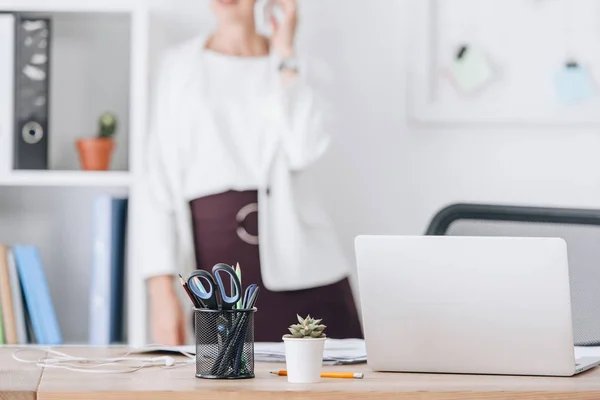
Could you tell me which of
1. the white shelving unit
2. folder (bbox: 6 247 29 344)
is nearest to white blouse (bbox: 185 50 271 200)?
the white shelving unit

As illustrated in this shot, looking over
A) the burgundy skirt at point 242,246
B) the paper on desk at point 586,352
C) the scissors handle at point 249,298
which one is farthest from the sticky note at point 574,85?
the scissors handle at point 249,298

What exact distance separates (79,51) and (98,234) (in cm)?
60

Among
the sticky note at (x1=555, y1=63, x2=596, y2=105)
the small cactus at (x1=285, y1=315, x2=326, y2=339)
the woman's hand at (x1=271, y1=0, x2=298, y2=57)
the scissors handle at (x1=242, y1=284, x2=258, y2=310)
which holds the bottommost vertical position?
the small cactus at (x1=285, y1=315, x2=326, y2=339)

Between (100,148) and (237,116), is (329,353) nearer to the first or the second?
(237,116)

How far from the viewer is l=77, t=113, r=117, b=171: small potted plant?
8.18 feet

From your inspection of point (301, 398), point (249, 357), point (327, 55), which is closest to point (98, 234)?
point (327, 55)

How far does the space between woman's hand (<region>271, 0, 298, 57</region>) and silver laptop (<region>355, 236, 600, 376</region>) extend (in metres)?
1.39

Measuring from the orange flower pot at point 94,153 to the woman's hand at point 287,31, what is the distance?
0.54 metres

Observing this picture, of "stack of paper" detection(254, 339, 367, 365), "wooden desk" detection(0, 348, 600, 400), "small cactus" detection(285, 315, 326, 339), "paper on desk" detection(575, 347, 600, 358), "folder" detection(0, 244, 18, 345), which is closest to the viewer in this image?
"wooden desk" detection(0, 348, 600, 400)

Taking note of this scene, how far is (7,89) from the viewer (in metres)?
2.38

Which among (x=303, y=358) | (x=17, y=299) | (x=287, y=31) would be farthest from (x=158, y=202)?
(x=303, y=358)

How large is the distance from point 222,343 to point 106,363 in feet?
0.79

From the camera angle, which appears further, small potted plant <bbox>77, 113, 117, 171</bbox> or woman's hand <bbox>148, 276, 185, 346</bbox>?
small potted plant <bbox>77, 113, 117, 171</bbox>

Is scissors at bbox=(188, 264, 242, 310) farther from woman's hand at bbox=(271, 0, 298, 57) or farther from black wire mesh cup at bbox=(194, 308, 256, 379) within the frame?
woman's hand at bbox=(271, 0, 298, 57)
